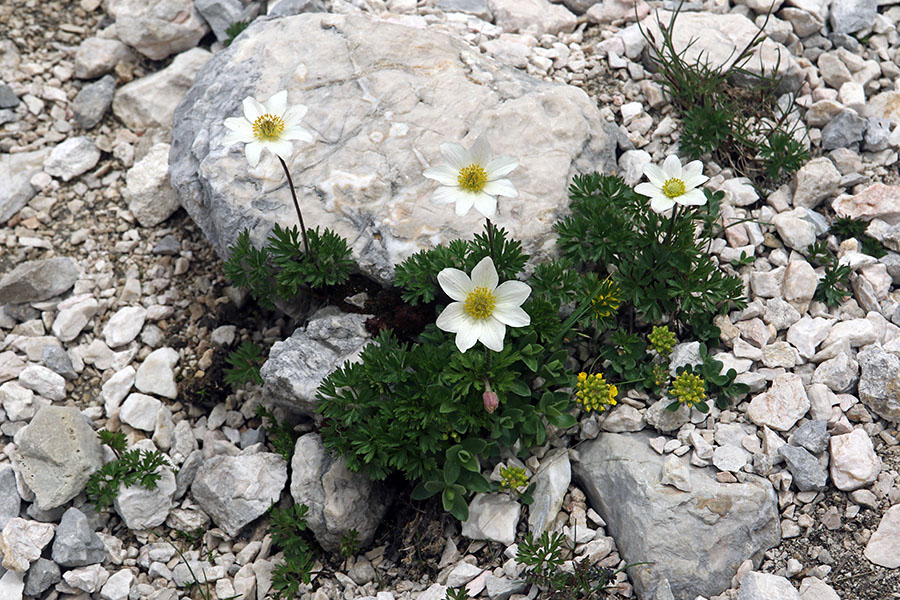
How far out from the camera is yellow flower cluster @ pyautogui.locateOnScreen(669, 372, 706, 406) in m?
4.53

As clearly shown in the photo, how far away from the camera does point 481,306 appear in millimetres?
4039

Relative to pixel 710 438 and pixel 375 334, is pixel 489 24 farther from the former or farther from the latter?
pixel 710 438

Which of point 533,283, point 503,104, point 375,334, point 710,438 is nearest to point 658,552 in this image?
point 710,438

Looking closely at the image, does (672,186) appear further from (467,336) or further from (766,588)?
(766,588)

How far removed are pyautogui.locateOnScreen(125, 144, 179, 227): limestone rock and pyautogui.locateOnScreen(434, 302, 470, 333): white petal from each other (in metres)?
3.35

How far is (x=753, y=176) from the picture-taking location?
18.8 ft

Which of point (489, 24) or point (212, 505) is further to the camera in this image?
point (489, 24)

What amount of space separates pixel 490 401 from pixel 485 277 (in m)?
0.71

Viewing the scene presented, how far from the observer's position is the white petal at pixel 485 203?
409 cm

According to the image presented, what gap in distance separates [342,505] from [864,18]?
5.63 m

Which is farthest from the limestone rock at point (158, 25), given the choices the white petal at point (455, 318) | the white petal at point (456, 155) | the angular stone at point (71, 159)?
the white petal at point (455, 318)

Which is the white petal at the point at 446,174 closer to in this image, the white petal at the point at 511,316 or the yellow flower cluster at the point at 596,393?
the white petal at the point at 511,316

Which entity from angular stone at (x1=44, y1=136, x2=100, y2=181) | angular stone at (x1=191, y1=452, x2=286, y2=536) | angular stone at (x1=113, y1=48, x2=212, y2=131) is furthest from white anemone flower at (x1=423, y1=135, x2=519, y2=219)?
angular stone at (x1=44, y1=136, x2=100, y2=181)

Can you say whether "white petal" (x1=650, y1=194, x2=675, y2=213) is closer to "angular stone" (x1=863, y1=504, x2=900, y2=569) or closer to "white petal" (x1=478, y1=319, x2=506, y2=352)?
"white petal" (x1=478, y1=319, x2=506, y2=352)
